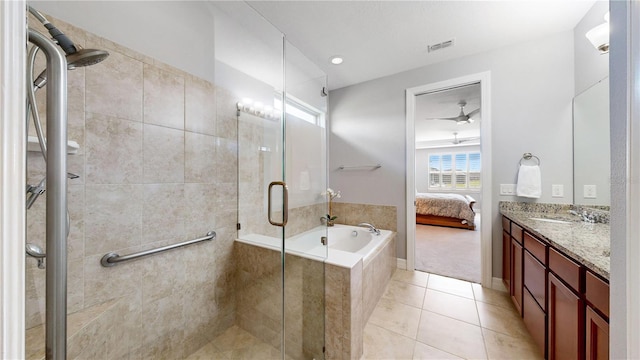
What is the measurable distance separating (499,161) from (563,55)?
3.62 ft

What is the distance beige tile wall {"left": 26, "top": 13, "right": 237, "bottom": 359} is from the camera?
1078 mm

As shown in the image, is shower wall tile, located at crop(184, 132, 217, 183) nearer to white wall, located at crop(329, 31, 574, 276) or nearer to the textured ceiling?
the textured ceiling

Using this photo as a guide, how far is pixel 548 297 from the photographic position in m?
1.25

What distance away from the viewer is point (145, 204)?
52.1 inches

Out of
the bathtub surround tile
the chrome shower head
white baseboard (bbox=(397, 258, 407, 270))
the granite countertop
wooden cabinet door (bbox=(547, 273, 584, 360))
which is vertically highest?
the chrome shower head

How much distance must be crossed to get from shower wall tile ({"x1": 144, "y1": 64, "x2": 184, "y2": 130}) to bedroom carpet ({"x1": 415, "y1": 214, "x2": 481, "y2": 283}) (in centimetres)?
308

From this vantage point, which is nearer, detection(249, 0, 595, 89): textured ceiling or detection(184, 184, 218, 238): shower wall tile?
detection(184, 184, 218, 238): shower wall tile

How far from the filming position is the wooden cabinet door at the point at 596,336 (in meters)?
0.80

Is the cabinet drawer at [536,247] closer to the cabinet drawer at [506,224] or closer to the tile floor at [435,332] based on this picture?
the cabinet drawer at [506,224]

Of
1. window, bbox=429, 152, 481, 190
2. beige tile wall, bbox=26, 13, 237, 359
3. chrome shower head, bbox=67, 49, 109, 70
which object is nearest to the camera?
chrome shower head, bbox=67, 49, 109, 70

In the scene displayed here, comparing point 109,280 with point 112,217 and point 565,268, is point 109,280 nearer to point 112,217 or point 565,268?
point 112,217

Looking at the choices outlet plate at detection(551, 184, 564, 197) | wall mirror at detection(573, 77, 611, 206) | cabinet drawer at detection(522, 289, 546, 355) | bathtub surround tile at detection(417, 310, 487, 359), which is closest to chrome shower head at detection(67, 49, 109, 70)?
bathtub surround tile at detection(417, 310, 487, 359)

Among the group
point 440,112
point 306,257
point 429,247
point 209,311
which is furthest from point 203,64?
point 440,112

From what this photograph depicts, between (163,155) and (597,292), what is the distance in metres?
2.26
